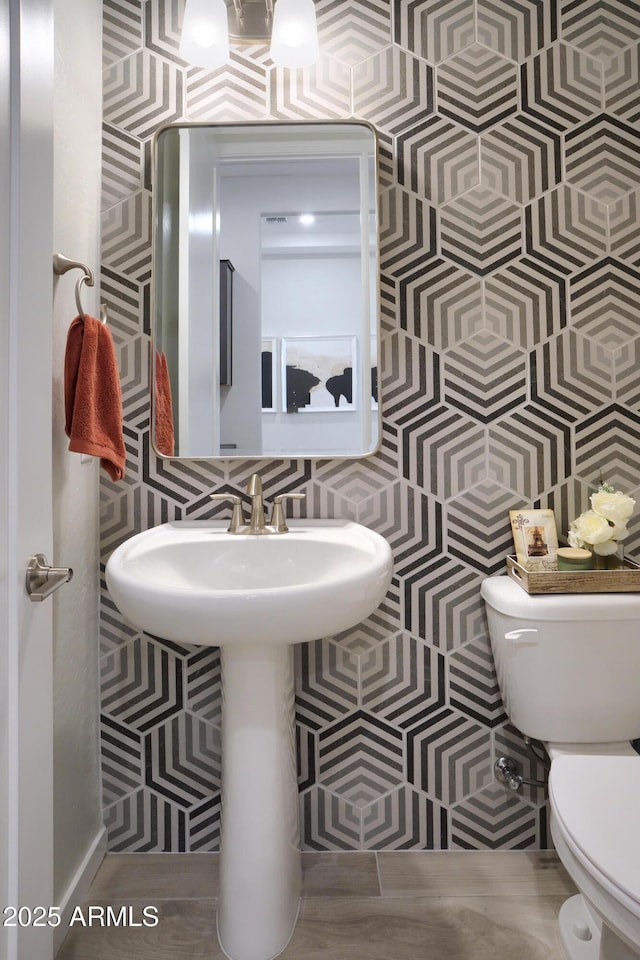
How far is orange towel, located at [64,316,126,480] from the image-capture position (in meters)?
1.30

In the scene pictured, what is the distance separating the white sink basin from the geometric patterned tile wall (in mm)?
211

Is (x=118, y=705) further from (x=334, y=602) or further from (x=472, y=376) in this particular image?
(x=472, y=376)

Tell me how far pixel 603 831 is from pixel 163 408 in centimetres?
126

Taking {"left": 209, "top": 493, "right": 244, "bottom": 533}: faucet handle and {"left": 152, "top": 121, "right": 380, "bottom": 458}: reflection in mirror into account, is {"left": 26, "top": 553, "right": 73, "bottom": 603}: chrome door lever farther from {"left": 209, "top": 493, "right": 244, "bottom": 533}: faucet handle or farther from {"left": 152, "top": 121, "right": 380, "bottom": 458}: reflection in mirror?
{"left": 152, "top": 121, "right": 380, "bottom": 458}: reflection in mirror

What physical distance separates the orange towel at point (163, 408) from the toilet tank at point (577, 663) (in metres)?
0.90

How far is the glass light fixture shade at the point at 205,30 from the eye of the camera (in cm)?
147

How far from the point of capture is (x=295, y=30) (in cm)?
148

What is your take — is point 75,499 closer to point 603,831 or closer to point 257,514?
point 257,514

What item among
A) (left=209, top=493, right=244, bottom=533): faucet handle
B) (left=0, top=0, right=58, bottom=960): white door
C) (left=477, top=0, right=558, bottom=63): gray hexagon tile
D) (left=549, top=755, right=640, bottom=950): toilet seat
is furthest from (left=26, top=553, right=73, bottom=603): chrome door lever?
Result: (left=477, top=0, right=558, bottom=63): gray hexagon tile

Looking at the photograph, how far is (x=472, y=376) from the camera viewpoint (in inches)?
63.4

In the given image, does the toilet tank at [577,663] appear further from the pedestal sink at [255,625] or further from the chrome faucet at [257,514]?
the chrome faucet at [257,514]

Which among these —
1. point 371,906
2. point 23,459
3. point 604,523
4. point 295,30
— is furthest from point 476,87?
point 371,906

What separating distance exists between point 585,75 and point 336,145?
0.65 metres

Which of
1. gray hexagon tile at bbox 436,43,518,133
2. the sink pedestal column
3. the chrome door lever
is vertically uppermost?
gray hexagon tile at bbox 436,43,518,133
